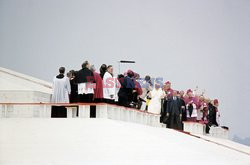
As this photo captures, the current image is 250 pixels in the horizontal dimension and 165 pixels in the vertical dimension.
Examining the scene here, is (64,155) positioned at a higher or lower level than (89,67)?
lower

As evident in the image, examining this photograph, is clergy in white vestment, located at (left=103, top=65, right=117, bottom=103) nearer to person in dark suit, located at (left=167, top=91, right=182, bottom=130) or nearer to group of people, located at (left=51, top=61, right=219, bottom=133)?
group of people, located at (left=51, top=61, right=219, bottom=133)

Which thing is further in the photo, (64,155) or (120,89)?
(120,89)

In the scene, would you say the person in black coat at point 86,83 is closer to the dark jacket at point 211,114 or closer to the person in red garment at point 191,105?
the person in red garment at point 191,105

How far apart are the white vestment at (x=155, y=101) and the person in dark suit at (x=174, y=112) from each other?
55cm

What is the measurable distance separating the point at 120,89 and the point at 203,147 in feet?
10.1

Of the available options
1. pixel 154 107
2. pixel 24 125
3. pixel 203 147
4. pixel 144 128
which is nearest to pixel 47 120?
pixel 24 125

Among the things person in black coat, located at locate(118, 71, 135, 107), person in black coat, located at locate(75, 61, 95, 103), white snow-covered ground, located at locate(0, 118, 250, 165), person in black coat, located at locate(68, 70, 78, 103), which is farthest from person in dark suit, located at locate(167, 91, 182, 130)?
person in black coat, located at locate(75, 61, 95, 103)

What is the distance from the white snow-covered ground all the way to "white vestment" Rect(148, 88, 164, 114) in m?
4.61

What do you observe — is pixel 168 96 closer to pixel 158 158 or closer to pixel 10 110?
pixel 10 110

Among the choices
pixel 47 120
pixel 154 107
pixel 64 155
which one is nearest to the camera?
pixel 64 155

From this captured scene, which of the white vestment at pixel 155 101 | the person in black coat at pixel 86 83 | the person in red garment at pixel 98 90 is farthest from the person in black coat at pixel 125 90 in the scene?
the white vestment at pixel 155 101

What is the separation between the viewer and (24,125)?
2064cm

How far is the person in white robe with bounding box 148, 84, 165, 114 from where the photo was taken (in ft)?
88.1

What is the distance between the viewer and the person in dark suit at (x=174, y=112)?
27.5 metres
